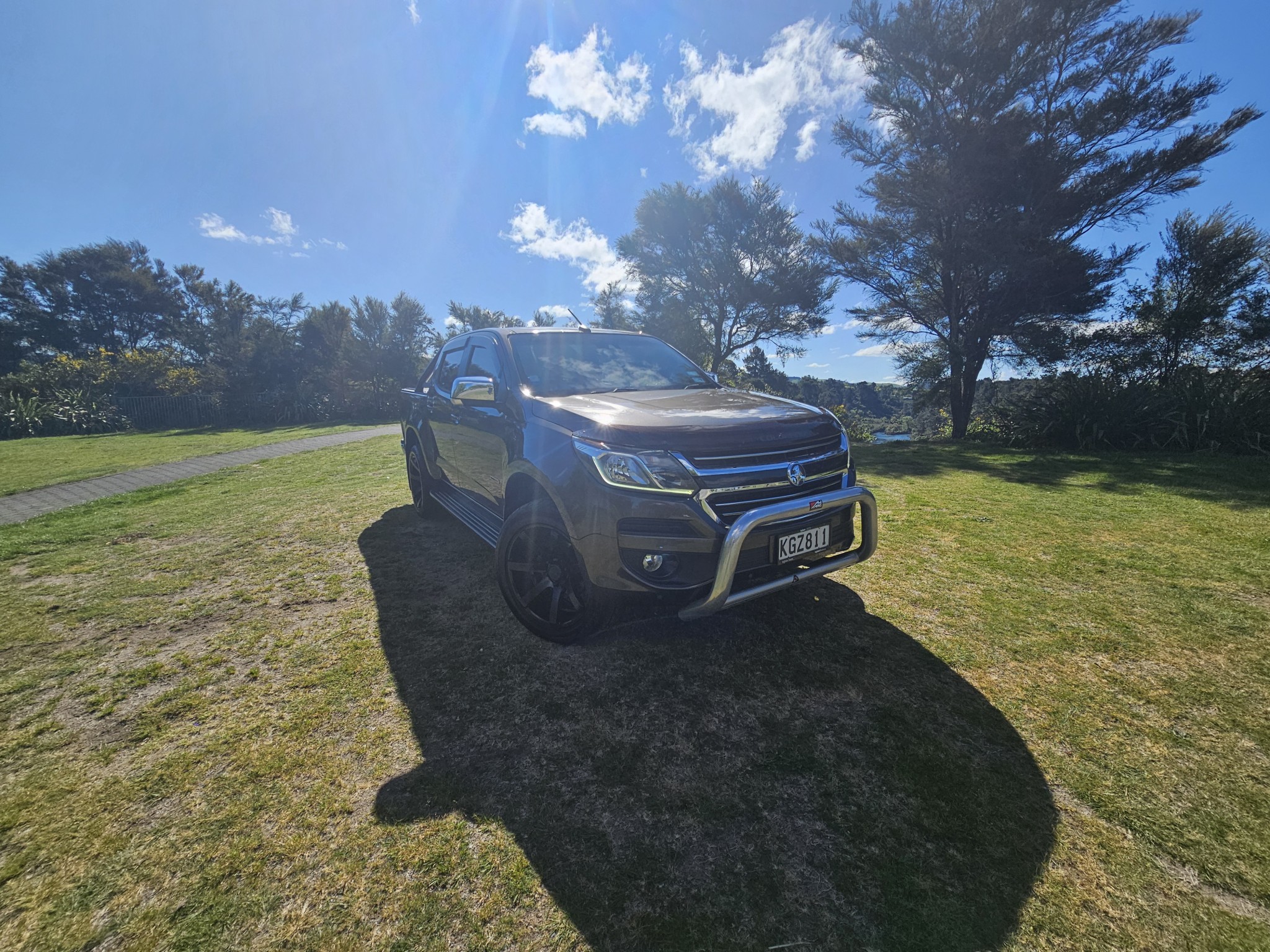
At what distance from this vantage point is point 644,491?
2.23 m

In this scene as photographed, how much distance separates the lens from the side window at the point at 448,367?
4.38 m

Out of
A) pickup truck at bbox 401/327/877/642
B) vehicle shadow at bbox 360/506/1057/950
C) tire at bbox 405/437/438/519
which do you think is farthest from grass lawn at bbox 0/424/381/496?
vehicle shadow at bbox 360/506/1057/950

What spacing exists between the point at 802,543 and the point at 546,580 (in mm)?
1386

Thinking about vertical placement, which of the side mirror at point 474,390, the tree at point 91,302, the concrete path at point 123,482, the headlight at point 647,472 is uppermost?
the tree at point 91,302

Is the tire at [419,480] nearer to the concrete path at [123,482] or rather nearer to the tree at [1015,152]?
the concrete path at [123,482]

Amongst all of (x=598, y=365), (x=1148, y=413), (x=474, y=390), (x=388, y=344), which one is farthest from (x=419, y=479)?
(x=388, y=344)

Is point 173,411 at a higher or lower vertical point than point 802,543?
higher

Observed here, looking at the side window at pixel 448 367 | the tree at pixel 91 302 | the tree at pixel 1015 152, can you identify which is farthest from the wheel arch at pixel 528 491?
the tree at pixel 91 302

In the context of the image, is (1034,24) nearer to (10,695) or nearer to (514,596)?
(514,596)

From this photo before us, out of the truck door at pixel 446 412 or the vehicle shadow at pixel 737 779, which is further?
the truck door at pixel 446 412

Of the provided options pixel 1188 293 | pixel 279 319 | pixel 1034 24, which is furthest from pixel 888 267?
pixel 279 319

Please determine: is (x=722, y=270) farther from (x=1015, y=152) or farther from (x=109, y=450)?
(x=109, y=450)

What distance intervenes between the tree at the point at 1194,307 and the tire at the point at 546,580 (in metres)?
16.3

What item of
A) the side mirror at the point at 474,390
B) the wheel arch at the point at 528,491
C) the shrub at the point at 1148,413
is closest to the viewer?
the wheel arch at the point at 528,491
